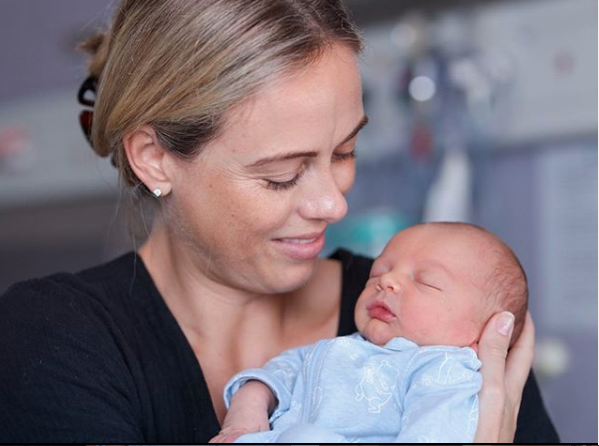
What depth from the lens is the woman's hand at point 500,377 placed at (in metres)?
1.18

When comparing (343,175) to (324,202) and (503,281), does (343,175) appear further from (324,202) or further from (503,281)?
(503,281)

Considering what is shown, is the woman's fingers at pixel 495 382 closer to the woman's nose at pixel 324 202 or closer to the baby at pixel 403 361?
the baby at pixel 403 361

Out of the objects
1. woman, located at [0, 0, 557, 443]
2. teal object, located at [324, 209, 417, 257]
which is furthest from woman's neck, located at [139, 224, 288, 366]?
teal object, located at [324, 209, 417, 257]

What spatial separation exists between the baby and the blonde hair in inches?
13.8

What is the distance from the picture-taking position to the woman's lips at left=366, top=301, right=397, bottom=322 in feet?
4.25

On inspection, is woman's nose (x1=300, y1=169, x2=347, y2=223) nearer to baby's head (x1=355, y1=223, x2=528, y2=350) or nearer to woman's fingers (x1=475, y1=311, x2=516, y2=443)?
baby's head (x1=355, y1=223, x2=528, y2=350)

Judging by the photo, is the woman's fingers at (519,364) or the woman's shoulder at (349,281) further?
the woman's shoulder at (349,281)

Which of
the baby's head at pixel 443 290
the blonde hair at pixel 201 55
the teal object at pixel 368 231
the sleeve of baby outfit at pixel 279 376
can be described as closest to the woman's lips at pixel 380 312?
the baby's head at pixel 443 290

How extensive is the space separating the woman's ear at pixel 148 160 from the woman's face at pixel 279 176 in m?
0.03

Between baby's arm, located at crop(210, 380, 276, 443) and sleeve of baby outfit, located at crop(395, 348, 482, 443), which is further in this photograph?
baby's arm, located at crop(210, 380, 276, 443)

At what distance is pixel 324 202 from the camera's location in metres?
1.31

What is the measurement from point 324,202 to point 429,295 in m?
0.21

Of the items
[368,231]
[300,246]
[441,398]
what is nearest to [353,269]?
[300,246]

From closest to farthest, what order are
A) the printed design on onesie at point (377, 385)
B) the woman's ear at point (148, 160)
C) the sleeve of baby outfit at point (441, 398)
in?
the sleeve of baby outfit at point (441, 398)
the printed design on onesie at point (377, 385)
the woman's ear at point (148, 160)
